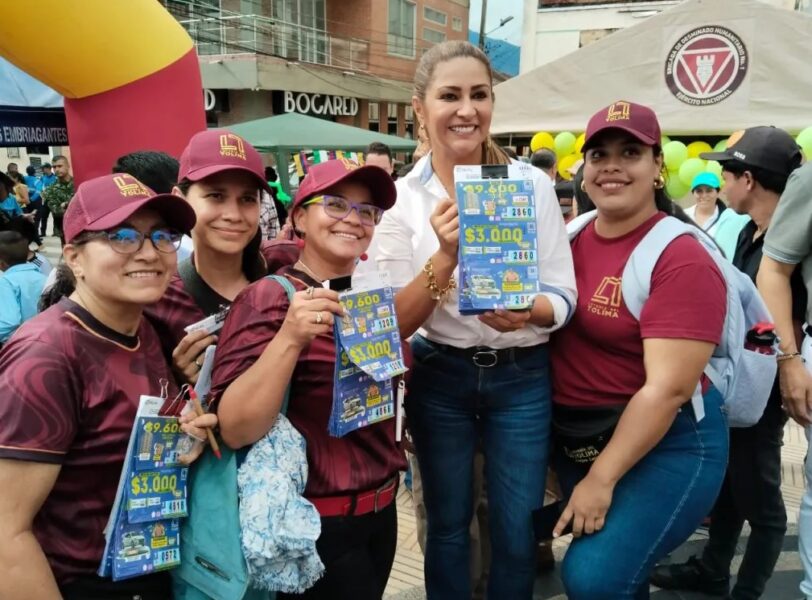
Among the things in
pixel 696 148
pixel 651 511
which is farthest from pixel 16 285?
pixel 696 148

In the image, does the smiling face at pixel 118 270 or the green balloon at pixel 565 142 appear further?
the green balloon at pixel 565 142

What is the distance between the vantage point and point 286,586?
4.73 ft

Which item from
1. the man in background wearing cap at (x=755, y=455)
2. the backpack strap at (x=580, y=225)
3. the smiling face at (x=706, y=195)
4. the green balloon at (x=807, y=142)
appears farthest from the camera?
the green balloon at (x=807, y=142)

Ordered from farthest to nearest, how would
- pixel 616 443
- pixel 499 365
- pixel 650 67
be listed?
1. pixel 650 67
2. pixel 499 365
3. pixel 616 443

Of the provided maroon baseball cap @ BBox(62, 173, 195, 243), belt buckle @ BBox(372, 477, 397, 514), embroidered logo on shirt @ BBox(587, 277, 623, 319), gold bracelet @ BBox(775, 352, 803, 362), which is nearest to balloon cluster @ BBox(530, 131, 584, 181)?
gold bracelet @ BBox(775, 352, 803, 362)

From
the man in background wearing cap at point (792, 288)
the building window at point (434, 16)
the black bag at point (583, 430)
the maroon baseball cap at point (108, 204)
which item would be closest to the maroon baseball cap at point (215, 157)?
the maroon baseball cap at point (108, 204)

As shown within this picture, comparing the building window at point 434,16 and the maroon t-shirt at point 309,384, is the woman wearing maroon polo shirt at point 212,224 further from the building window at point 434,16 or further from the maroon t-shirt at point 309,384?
the building window at point 434,16

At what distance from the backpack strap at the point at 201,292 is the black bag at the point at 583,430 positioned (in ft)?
3.82

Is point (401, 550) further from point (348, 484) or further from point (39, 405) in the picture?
point (39, 405)

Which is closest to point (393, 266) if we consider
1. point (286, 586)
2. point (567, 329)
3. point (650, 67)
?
point (567, 329)

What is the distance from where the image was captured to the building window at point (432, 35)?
28.4m

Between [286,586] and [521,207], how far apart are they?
1177 millimetres

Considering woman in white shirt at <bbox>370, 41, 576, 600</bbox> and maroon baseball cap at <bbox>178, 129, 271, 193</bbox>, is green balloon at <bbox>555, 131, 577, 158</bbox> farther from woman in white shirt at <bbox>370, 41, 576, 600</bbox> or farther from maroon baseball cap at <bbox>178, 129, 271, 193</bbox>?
maroon baseball cap at <bbox>178, 129, 271, 193</bbox>

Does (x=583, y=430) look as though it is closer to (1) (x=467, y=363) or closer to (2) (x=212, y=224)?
(1) (x=467, y=363)
